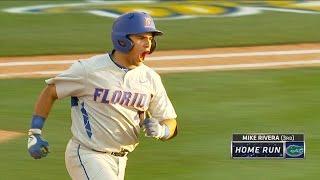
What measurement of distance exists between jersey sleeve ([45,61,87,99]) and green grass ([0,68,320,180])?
9.24 ft

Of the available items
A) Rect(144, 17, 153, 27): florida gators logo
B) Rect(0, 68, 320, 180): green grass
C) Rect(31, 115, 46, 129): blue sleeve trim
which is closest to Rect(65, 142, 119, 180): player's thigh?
Rect(31, 115, 46, 129): blue sleeve trim

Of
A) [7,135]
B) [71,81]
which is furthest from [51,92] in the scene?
[7,135]

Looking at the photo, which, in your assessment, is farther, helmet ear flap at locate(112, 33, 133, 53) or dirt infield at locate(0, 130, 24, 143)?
dirt infield at locate(0, 130, 24, 143)

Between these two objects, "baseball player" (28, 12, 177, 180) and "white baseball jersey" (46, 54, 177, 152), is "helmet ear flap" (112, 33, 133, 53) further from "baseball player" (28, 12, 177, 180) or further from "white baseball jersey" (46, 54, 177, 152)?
"white baseball jersey" (46, 54, 177, 152)

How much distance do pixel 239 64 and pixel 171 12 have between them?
7603mm

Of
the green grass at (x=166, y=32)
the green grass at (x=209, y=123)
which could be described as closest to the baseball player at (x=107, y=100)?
the green grass at (x=209, y=123)

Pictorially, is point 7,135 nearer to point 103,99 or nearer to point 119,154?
point 119,154

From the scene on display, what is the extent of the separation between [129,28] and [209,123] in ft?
17.9

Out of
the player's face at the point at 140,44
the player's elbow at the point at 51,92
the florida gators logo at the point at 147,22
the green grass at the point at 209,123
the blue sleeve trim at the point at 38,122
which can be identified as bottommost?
the green grass at the point at 209,123

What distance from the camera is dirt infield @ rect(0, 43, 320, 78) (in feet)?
55.6

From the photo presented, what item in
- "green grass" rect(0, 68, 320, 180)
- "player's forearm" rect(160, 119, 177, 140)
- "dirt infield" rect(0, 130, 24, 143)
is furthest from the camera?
"dirt infield" rect(0, 130, 24, 143)

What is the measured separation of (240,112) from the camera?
42.7ft

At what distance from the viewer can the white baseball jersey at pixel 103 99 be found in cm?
702

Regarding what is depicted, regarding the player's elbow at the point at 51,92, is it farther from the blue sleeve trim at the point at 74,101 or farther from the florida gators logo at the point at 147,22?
the florida gators logo at the point at 147,22
